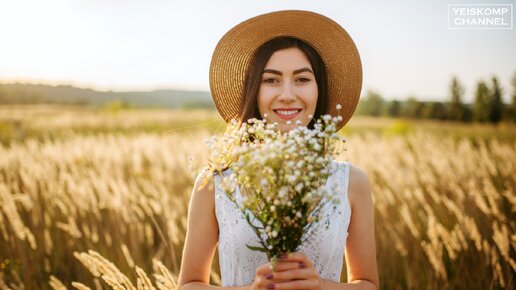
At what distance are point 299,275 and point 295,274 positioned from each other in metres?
0.02

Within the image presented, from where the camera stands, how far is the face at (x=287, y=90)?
182cm

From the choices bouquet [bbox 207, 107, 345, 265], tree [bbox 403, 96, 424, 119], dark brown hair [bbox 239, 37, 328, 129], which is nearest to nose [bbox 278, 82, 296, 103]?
dark brown hair [bbox 239, 37, 328, 129]

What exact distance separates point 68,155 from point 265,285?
665 cm

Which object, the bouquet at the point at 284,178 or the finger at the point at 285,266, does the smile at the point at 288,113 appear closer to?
the bouquet at the point at 284,178

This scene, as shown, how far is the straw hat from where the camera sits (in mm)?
2068

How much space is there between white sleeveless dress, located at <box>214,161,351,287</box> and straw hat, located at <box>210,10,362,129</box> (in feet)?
1.81

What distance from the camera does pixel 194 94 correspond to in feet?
373

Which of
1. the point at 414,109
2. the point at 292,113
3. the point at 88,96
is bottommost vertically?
the point at 414,109

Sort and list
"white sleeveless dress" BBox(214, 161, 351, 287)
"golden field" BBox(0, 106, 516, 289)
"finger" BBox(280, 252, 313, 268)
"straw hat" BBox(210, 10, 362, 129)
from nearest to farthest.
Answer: "finger" BBox(280, 252, 313, 268), "white sleeveless dress" BBox(214, 161, 351, 287), "straw hat" BBox(210, 10, 362, 129), "golden field" BBox(0, 106, 516, 289)

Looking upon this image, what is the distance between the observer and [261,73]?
1.92 m

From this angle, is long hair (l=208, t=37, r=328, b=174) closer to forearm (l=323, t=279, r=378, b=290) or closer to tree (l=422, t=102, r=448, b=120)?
forearm (l=323, t=279, r=378, b=290)

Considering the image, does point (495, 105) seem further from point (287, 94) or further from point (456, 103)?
point (287, 94)

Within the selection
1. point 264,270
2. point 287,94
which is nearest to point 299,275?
point 264,270

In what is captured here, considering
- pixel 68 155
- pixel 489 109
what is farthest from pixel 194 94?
pixel 68 155
